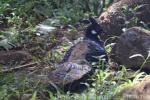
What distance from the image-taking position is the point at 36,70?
507 cm

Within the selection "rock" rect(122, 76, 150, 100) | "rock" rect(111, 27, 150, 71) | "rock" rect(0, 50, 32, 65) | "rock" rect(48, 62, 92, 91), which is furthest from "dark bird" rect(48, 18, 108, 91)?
"rock" rect(122, 76, 150, 100)

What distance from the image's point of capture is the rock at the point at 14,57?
532cm

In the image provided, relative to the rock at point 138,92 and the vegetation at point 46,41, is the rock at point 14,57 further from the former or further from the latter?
the rock at point 138,92

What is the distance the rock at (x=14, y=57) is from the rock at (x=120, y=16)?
1429 mm

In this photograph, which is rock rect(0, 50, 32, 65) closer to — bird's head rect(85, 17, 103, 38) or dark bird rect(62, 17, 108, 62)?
dark bird rect(62, 17, 108, 62)

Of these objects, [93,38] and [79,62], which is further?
[93,38]

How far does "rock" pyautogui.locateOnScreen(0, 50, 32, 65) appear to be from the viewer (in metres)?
5.32

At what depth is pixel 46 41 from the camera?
6066 mm

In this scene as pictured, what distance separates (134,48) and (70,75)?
3.36 ft

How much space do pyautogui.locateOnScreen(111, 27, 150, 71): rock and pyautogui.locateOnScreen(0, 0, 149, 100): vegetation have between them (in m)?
0.15

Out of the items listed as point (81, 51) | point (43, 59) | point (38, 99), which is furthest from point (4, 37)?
point (38, 99)

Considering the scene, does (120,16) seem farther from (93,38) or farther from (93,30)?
(93,38)

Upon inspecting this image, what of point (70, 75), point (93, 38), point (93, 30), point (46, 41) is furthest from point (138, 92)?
point (46, 41)

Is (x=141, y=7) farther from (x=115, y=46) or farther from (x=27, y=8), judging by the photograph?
(x=27, y=8)
